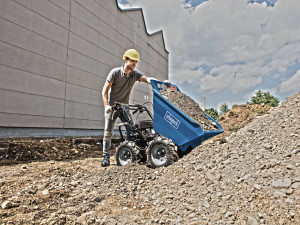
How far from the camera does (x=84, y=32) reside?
970 cm

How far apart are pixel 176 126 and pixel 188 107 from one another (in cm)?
60

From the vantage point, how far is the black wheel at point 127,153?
3.74 m

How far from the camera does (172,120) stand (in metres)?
3.50

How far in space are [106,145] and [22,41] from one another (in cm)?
514

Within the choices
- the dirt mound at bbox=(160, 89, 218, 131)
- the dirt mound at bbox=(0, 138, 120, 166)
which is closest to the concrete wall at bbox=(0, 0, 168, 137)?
the dirt mound at bbox=(0, 138, 120, 166)

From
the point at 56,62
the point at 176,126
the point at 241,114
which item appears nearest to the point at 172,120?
the point at 176,126

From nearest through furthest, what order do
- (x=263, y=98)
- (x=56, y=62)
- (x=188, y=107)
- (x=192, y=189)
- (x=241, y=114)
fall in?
(x=192, y=189), (x=188, y=107), (x=56, y=62), (x=241, y=114), (x=263, y=98)

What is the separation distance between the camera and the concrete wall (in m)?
6.85

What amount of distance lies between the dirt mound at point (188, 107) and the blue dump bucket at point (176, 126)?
20cm

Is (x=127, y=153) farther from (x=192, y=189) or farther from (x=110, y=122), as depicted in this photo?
(x=192, y=189)

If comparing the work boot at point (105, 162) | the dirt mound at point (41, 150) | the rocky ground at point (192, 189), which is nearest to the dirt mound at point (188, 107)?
the rocky ground at point (192, 189)

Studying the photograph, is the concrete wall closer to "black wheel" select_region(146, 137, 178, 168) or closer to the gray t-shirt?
the gray t-shirt

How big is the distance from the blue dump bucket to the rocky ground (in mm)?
191

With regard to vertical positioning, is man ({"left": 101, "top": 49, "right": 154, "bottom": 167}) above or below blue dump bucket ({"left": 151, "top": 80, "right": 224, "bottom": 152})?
above
